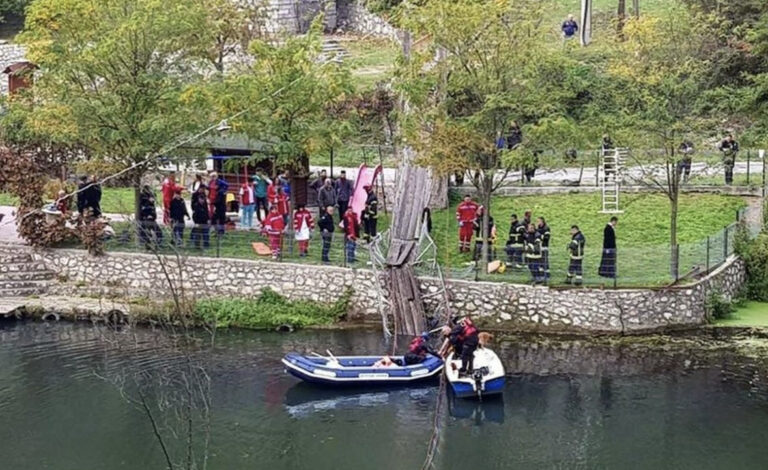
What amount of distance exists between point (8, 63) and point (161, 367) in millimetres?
28355

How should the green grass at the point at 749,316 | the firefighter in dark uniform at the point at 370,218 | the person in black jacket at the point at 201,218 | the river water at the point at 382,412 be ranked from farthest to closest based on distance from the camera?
the firefighter in dark uniform at the point at 370,218, the person in black jacket at the point at 201,218, the green grass at the point at 749,316, the river water at the point at 382,412

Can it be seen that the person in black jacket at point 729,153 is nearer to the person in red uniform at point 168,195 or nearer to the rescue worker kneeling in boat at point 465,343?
the rescue worker kneeling in boat at point 465,343

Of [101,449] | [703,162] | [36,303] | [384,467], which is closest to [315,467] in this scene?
[384,467]

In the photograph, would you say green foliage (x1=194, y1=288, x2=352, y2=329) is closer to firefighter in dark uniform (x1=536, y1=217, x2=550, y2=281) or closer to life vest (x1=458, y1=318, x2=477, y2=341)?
firefighter in dark uniform (x1=536, y1=217, x2=550, y2=281)

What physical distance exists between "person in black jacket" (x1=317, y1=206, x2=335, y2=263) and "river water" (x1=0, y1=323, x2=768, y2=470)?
8.40ft

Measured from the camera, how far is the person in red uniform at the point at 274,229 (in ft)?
87.8

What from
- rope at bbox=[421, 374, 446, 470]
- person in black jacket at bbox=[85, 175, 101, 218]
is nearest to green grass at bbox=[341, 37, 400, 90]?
person in black jacket at bbox=[85, 175, 101, 218]

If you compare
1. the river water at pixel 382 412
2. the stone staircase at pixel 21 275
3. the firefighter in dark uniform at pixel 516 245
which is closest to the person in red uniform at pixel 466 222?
the firefighter in dark uniform at pixel 516 245

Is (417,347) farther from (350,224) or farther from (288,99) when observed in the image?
(288,99)

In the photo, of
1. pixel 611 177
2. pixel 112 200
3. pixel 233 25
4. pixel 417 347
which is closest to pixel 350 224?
pixel 417 347

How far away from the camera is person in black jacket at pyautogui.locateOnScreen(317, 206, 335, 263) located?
86.5 ft

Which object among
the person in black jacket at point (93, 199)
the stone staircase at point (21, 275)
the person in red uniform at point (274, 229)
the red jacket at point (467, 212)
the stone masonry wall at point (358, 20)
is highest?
the stone masonry wall at point (358, 20)

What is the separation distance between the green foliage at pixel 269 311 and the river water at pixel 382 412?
94 centimetres

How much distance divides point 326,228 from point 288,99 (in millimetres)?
3245
